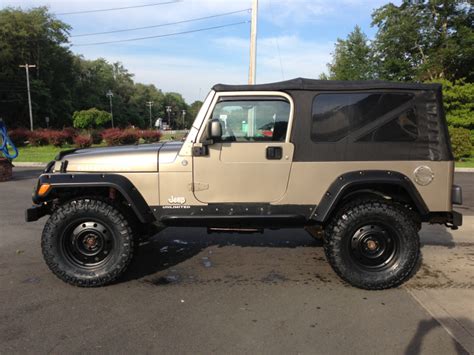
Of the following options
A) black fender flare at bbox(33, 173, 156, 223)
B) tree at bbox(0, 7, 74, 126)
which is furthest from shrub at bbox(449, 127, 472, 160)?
tree at bbox(0, 7, 74, 126)

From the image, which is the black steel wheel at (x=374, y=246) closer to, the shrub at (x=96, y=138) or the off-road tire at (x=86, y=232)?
the off-road tire at (x=86, y=232)

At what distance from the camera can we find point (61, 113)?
78625 mm

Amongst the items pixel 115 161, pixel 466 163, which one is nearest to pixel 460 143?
pixel 466 163

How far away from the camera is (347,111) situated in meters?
4.48

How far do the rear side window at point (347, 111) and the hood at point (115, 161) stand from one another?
1.73m

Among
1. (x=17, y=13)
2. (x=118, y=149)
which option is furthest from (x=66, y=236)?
(x=17, y=13)

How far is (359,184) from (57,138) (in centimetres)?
3087

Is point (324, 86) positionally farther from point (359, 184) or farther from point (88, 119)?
point (88, 119)

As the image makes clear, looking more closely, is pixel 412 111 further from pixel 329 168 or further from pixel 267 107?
pixel 267 107

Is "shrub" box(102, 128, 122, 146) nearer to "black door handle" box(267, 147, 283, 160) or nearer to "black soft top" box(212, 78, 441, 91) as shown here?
Answer: "black soft top" box(212, 78, 441, 91)

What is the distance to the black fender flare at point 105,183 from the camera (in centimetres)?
439

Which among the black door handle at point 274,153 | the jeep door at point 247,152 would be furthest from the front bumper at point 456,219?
the black door handle at point 274,153

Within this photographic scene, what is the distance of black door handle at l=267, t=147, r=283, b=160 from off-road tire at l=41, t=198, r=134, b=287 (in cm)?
164

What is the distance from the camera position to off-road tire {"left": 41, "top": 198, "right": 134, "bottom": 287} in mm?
4453
